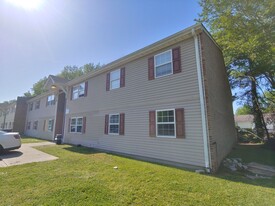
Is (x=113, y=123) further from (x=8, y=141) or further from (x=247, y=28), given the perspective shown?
(x=247, y=28)

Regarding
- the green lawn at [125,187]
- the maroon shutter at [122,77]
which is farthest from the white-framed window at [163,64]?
the green lawn at [125,187]

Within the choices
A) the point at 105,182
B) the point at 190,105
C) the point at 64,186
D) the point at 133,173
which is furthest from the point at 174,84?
the point at 64,186

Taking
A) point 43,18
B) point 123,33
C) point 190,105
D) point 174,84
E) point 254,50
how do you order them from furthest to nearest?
1. point 123,33
2. point 254,50
3. point 43,18
4. point 174,84
5. point 190,105

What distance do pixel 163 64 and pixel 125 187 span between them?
19.3ft

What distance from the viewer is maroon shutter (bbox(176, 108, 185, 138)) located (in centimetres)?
668

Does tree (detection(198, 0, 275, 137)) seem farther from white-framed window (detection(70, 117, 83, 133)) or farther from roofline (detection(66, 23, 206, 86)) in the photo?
white-framed window (detection(70, 117, 83, 133))

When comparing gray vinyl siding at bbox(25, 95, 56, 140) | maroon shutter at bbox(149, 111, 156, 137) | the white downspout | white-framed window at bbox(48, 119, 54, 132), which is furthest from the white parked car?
the white downspout

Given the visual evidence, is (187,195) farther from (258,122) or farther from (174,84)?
(258,122)

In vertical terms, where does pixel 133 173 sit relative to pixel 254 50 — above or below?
below

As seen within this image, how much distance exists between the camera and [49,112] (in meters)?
18.7

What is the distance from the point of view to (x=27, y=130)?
24766 millimetres

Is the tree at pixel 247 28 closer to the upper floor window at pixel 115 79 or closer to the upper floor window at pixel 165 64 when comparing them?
the upper floor window at pixel 165 64

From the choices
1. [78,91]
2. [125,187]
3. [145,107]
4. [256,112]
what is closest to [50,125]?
[78,91]

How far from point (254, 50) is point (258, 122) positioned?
30.2 ft
